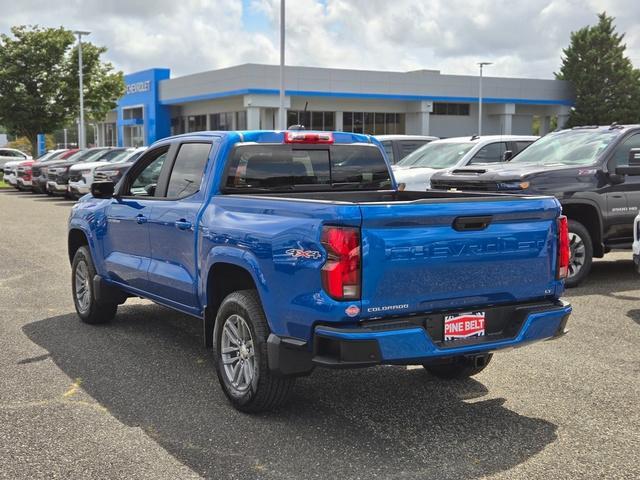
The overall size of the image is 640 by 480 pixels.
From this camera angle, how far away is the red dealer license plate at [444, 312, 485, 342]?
4.59 metres

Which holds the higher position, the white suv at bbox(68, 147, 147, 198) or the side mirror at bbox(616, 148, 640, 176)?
the side mirror at bbox(616, 148, 640, 176)

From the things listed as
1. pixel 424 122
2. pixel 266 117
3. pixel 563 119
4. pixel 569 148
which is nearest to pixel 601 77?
pixel 563 119

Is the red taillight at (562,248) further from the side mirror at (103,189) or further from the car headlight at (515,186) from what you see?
the car headlight at (515,186)

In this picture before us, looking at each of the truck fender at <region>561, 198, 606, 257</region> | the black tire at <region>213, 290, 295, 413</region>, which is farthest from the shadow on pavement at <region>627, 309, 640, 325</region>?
the black tire at <region>213, 290, 295, 413</region>

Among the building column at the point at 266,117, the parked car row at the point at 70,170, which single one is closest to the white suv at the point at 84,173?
the parked car row at the point at 70,170

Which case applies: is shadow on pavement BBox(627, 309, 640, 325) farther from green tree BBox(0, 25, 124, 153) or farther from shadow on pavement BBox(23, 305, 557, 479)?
green tree BBox(0, 25, 124, 153)

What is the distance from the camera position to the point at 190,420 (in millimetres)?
4980

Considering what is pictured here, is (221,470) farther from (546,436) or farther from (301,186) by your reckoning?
(301,186)

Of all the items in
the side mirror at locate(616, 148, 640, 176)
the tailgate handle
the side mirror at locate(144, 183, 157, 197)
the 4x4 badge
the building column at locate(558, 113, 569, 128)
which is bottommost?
the 4x4 badge

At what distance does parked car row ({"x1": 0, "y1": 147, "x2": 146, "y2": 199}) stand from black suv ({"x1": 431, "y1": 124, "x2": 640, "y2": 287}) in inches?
558

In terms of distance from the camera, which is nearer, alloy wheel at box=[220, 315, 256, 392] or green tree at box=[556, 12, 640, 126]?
alloy wheel at box=[220, 315, 256, 392]

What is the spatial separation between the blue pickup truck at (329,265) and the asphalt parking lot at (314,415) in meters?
0.36

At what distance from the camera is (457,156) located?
48.5 feet

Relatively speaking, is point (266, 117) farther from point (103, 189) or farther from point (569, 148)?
point (103, 189)
